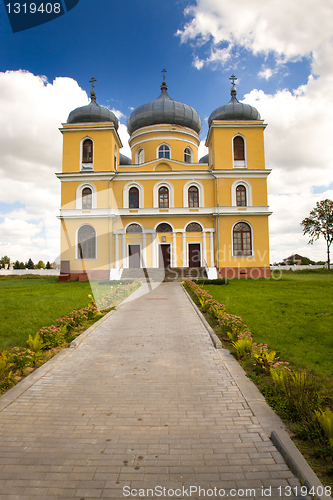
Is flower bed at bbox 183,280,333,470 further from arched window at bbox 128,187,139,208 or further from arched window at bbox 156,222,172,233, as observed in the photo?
arched window at bbox 128,187,139,208

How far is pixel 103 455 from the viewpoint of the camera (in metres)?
3.28

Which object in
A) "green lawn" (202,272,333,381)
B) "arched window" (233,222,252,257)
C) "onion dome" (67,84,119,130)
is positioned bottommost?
"green lawn" (202,272,333,381)

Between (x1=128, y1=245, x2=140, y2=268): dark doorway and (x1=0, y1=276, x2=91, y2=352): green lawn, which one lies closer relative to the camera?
(x1=0, y1=276, x2=91, y2=352): green lawn

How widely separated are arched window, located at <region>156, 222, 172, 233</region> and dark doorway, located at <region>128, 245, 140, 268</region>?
213 cm

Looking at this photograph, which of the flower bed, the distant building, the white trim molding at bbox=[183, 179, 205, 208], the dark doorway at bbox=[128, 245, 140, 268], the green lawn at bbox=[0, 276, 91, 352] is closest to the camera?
the flower bed

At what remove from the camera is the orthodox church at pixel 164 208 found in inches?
958

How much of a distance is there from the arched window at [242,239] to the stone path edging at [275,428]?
18902 mm

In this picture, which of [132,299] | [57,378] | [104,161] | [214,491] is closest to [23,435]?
[57,378]

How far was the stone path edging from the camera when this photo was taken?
285 centimetres

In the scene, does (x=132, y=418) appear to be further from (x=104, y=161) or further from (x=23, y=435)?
(x=104, y=161)

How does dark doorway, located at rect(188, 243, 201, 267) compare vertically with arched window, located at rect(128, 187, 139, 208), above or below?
below

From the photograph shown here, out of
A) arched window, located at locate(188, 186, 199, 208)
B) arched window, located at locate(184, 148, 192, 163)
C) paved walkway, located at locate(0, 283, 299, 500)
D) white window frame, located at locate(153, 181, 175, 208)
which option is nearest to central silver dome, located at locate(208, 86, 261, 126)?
arched window, located at locate(184, 148, 192, 163)

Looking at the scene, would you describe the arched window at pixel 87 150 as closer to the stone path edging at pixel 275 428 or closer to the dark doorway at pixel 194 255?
the dark doorway at pixel 194 255

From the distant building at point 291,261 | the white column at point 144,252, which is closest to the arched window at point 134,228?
the white column at point 144,252
